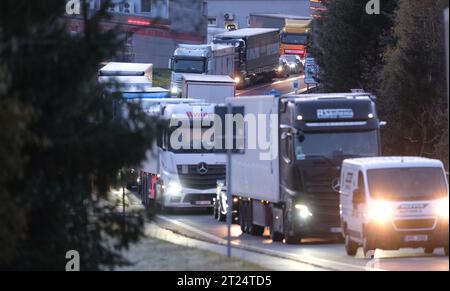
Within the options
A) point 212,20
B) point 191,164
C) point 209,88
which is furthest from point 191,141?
point 212,20

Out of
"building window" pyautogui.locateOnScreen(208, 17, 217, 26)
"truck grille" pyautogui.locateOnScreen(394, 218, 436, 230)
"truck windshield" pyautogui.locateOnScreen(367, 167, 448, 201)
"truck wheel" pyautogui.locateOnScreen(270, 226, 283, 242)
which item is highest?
"truck windshield" pyautogui.locateOnScreen(367, 167, 448, 201)

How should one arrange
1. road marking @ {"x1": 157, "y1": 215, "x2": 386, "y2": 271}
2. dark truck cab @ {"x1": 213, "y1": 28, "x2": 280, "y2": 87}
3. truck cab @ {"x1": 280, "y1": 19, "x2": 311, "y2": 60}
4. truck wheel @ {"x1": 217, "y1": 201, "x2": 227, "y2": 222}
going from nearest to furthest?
road marking @ {"x1": 157, "y1": 215, "x2": 386, "y2": 271} < truck wheel @ {"x1": 217, "y1": 201, "x2": 227, "y2": 222} < dark truck cab @ {"x1": 213, "y1": 28, "x2": 280, "y2": 87} < truck cab @ {"x1": 280, "y1": 19, "x2": 311, "y2": 60}

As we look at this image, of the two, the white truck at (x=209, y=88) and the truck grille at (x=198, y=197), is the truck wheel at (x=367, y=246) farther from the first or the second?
the white truck at (x=209, y=88)

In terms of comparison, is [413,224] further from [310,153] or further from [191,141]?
[191,141]

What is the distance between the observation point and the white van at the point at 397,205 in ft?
79.4

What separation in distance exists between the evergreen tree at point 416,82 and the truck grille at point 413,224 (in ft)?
67.0

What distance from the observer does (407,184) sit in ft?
81.0

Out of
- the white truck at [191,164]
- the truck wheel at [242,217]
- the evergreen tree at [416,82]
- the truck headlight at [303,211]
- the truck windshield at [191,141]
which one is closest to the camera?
the truck headlight at [303,211]

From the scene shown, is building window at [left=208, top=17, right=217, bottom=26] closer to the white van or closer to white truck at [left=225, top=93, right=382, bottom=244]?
white truck at [left=225, top=93, right=382, bottom=244]

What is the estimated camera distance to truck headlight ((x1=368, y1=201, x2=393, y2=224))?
2420 centimetres

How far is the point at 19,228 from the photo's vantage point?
13.6m

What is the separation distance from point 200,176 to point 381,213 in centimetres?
1607

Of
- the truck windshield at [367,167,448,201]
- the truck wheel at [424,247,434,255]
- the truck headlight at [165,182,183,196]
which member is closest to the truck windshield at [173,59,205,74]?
the truck headlight at [165,182,183,196]

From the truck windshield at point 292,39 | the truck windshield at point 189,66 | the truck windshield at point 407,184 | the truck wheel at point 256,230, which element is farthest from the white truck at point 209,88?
the truck windshield at point 292,39
